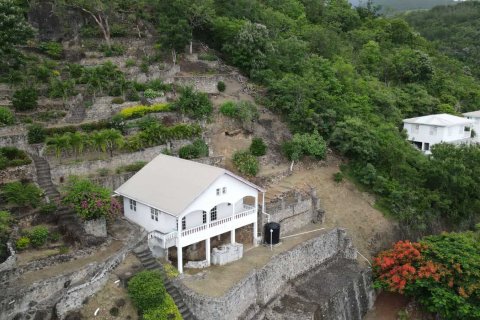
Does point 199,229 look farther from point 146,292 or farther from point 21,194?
point 21,194

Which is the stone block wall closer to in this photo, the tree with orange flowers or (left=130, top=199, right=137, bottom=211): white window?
the tree with orange flowers

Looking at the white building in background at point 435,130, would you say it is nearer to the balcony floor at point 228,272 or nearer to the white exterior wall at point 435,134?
the white exterior wall at point 435,134

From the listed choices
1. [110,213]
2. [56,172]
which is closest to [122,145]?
[56,172]

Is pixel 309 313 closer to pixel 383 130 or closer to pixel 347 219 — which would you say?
pixel 347 219

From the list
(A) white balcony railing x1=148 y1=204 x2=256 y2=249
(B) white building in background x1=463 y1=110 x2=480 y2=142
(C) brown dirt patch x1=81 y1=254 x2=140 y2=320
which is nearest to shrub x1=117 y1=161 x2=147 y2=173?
(A) white balcony railing x1=148 y1=204 x2=256 y2=249

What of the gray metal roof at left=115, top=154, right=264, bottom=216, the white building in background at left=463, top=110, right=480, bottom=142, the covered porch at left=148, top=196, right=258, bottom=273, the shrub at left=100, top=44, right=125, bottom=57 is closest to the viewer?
the covered porch at left=148, top=196, right=258, bottom=273
